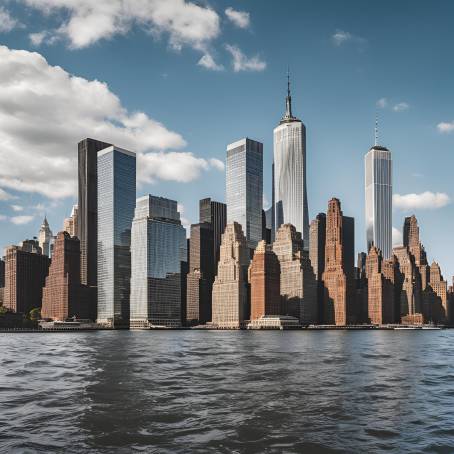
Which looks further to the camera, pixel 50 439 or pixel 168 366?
pixel 168 366

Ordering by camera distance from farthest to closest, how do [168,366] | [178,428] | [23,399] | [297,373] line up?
[168,366], [297,373], [23,399], [178,428]

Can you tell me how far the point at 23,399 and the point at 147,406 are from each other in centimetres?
1228

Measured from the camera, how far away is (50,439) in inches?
1638

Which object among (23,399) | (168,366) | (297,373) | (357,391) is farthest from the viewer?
(168,366)

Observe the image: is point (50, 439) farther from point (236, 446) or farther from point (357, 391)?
point (357, 391)

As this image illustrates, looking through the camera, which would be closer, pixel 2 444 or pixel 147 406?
pixel 2 444

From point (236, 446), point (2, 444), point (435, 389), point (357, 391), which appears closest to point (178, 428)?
point (236, 446)

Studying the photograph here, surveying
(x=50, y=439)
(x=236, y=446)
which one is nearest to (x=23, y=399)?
(x=50, y=439)

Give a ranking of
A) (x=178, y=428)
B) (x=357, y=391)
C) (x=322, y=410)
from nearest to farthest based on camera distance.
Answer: (x=178, y=428) < (x=322, y=410) < (x=357, y=391)

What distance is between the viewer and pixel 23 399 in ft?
190

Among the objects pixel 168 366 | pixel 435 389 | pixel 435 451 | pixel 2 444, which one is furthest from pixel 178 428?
pixel 168 366

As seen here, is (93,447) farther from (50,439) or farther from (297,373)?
(297,373)

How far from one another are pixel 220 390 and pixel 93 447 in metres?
26.6

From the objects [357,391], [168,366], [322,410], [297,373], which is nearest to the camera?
[322,410]
